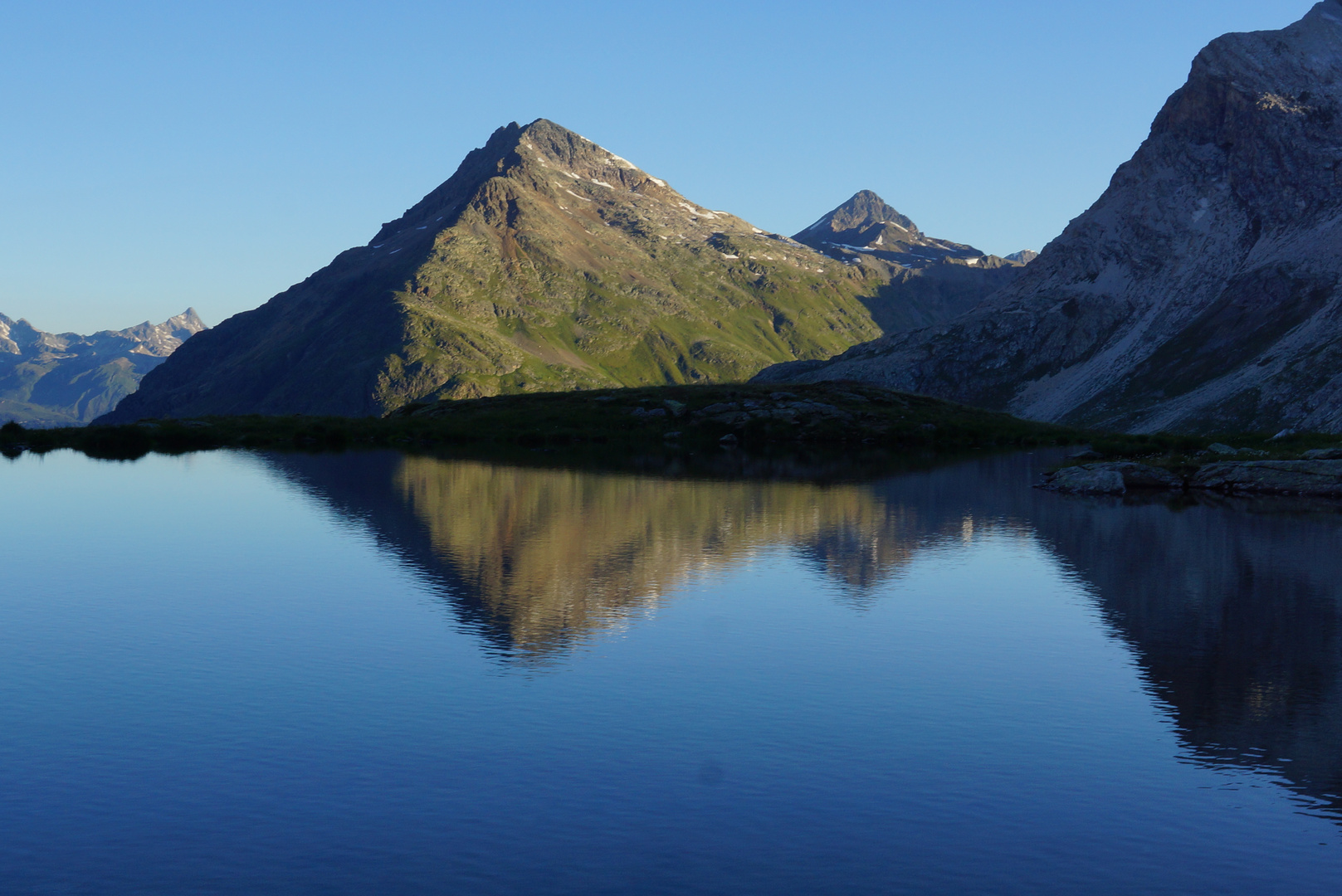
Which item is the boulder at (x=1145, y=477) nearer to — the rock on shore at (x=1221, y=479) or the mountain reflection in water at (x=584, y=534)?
the rock on shore at (x=1221, y=479)

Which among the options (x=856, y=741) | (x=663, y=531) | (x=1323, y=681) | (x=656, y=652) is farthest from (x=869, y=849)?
(x=663, y=531)

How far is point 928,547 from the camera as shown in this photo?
57.4 m

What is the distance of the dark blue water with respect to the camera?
19031mm

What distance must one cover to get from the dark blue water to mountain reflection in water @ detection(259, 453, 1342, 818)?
0.84 ft

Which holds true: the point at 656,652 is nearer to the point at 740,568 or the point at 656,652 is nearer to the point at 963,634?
the point at 963,634

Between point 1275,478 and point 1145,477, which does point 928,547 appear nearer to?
point 1145,477

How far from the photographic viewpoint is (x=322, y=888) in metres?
17.7

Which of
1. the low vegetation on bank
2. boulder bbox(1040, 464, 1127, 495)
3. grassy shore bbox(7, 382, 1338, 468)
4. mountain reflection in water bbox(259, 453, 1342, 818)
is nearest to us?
mountain reflection in water bbox(259, 453, 1342, 818)

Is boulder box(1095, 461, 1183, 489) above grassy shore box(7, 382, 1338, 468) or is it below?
below

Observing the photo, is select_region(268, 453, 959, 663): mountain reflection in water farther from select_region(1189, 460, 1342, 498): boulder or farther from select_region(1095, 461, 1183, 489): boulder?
select_region(1189, 460, 1342, 498): boulder

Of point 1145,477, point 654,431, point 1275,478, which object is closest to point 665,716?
point 1145,477

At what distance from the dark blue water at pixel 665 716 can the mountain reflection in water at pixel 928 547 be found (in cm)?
26

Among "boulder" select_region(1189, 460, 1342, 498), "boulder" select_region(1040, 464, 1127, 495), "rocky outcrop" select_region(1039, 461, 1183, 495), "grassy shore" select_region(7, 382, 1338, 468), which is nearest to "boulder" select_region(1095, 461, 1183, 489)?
"rocky outcrop" select_region(1039, 461, 1183, 495)

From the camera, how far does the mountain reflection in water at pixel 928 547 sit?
96.7 ft
